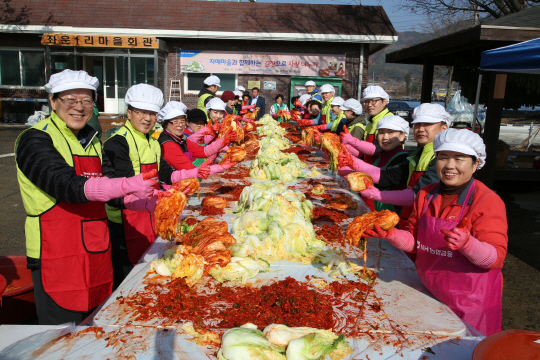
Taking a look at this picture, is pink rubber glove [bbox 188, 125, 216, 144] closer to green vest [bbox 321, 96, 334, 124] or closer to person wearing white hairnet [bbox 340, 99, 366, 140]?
person wearing white hairnet [bbox 340, 99, 366, 140]

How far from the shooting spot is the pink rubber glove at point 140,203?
279 cm

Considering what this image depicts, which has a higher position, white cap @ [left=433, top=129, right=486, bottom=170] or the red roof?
the red roof

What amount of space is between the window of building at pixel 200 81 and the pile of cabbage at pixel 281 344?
17.1 meters

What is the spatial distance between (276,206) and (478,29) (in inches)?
223

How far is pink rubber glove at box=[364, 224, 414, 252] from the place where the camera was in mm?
2285

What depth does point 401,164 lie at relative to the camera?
140 inches

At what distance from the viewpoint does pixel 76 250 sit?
244cm

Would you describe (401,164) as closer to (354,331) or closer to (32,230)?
(354,331)

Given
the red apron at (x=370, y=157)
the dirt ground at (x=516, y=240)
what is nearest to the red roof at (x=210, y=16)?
the dirt ground at (x=516, y=240)

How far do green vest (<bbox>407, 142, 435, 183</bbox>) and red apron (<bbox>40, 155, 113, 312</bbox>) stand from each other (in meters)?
2.43

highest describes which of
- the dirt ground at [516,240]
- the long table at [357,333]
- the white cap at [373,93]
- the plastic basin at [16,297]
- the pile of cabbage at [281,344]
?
the white cap at [373,93]

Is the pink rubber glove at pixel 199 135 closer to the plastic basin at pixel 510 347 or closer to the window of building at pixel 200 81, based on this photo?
the plastic basin at pixel 510 347

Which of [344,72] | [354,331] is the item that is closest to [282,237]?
[354,331]

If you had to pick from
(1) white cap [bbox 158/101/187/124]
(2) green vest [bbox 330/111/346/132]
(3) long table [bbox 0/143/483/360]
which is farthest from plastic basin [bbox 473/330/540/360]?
(2) green vest [bbox 330/111/346/132]
